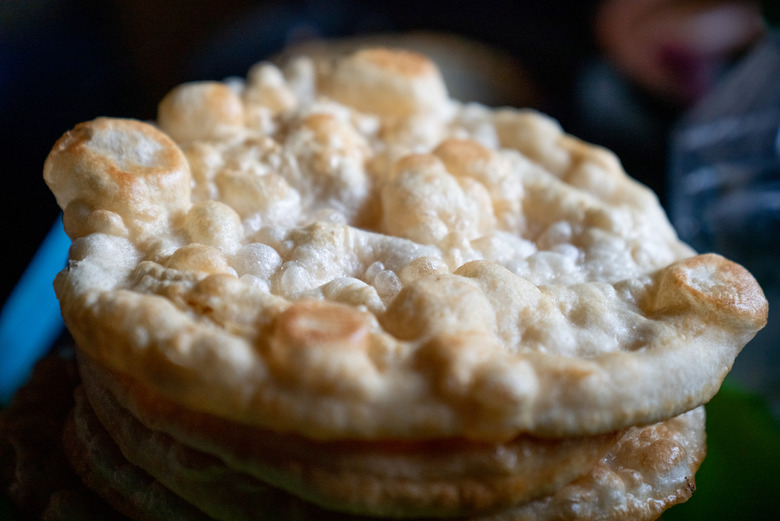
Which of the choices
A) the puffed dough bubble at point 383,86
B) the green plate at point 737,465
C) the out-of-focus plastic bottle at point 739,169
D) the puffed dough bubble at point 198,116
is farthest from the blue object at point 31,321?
the out-of-focus plastic bottle at point 739,169

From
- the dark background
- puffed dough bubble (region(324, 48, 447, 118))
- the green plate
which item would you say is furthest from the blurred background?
puffed dough bubble (region(324, 48, 447, 118))

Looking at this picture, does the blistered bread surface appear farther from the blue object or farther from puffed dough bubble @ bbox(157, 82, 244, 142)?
the blue object

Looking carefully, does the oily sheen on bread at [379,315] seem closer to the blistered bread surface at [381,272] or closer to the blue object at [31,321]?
the blistered bread surface at [381,272]

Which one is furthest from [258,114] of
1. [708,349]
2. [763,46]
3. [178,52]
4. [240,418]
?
[178,52]

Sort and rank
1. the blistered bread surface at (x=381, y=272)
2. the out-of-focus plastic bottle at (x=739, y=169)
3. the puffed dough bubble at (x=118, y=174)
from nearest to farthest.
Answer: the blistered bread surface at (x=381, y=272) < the puffed dough bubble at (x=118, y=174) < the out-of-focus plastic bottle at (x=739, y=169)

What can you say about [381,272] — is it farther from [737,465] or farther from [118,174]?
[737,465]

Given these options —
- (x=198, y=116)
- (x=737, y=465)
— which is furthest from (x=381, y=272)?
(x=737, y=465)

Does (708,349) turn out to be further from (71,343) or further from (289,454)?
(71,343)

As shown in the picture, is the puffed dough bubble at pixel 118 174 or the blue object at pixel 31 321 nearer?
the puffed dough bubble at pixel 118 174
